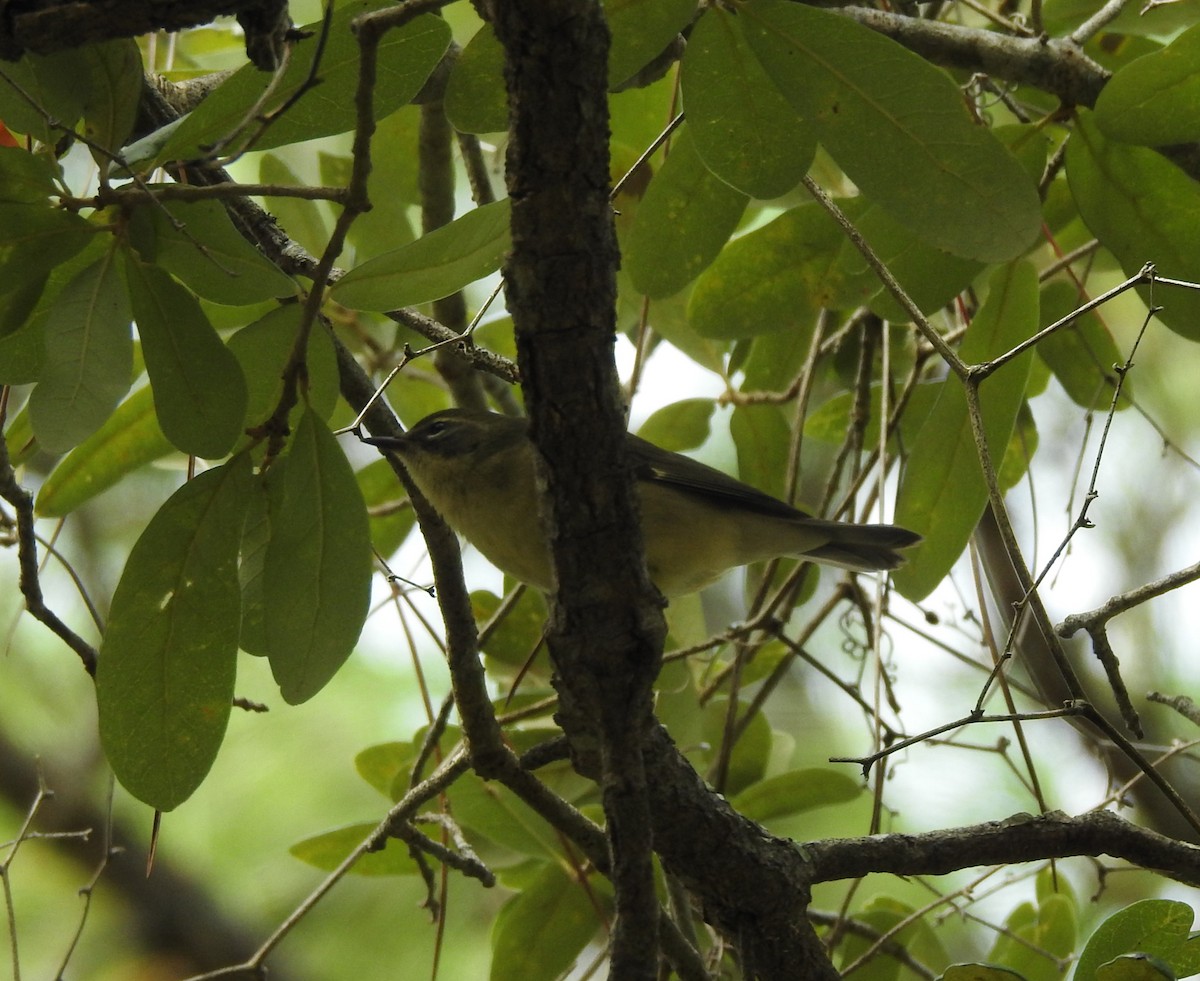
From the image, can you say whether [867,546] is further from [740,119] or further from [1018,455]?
[740,119]

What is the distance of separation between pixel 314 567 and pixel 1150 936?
5.07ft

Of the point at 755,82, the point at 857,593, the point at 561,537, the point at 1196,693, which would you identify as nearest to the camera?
the point at 561,537

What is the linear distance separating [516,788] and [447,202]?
208 centimetres

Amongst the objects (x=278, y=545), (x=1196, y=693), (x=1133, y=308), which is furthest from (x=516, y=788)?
(x=1133, y=308)

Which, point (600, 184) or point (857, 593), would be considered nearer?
point (600, 184)

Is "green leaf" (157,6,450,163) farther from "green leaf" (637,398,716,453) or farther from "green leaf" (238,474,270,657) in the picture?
"green leaf" (637,398,716,453)

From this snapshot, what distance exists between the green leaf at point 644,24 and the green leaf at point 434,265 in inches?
18.9

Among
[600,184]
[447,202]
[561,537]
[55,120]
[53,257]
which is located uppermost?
[447,202]

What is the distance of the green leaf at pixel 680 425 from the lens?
3.83 meters

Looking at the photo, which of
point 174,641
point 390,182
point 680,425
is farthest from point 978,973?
point 390,182

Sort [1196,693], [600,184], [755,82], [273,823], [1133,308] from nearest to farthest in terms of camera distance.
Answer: [600,184], [755,82], [273,823], [1196,693], [1133,308]

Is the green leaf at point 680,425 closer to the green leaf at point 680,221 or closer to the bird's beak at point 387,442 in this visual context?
the green leaf at point 680,221

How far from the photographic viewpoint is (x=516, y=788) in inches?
91.4

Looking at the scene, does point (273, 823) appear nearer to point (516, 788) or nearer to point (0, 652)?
point (0, 652)
